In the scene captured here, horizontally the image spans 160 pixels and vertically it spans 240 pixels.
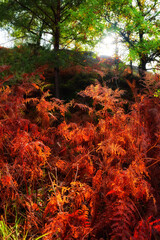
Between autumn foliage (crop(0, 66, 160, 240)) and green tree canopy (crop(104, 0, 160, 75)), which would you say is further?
green tree canopy (crop(104, 0, 160, 75))

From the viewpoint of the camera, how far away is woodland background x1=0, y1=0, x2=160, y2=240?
198 centimetres

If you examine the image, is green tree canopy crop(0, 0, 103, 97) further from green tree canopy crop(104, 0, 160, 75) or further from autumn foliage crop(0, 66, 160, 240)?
autumn foliage crop(0, 66, 160, 240)

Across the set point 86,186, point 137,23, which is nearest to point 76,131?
point 86,186

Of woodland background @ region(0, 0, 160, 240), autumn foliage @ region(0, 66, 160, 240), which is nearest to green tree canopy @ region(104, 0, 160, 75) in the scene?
woodland background @ region(0, 0, 160, 240)

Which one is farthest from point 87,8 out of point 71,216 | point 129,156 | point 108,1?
point 71,216

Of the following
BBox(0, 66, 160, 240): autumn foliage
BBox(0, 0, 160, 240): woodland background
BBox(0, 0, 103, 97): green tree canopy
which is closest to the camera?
BBox(0, 66, 160, 240): autumn foliage

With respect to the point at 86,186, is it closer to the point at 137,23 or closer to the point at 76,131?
the point at 76,131

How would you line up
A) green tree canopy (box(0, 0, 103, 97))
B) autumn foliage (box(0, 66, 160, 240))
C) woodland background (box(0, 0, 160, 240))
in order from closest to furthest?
autumn foliage (box(0, 66, 160, 240))
woodland background (box(0, 0, 160, 240))
green tree canopy (box(0, 0, 103, 97))

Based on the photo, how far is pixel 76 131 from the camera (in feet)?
12.2

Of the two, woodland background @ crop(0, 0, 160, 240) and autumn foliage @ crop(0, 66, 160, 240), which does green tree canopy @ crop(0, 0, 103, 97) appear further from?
autumn foliage @ crop(0, 66, 160, 240)

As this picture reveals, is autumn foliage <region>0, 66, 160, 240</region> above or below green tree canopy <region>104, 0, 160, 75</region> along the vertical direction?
below

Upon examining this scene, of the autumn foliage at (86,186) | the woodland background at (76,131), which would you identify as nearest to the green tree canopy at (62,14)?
the woodland background at (76,131)

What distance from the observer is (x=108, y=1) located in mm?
9156

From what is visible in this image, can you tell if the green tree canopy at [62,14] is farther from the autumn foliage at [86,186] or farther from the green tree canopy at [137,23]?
the autumn foliage at [86,186]
